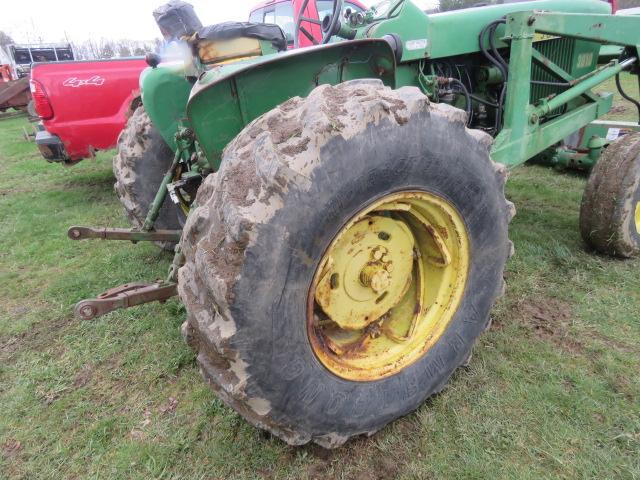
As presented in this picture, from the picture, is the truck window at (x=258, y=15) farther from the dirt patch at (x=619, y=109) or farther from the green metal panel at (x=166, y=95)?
the dirt patch at (x=619, y=109)

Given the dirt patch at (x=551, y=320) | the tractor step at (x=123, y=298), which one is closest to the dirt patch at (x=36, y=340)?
the tractor step at (x=123, y=298)

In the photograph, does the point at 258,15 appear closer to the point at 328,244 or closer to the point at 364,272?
the point at 364,272

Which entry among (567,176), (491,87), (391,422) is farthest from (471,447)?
(567,176)

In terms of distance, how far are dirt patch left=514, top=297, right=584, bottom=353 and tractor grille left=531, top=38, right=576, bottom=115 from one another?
143 cm

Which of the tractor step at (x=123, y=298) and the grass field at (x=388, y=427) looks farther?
the tractor step at (x=123, y=298)

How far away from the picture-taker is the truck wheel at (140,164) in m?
3.17

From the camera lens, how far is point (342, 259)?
1750 millimetres

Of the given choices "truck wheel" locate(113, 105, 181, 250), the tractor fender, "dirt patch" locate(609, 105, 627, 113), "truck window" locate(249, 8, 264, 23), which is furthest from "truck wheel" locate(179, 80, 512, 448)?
"dirt patch" locate(609, 105, 627, 113)

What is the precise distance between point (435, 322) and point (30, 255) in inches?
149

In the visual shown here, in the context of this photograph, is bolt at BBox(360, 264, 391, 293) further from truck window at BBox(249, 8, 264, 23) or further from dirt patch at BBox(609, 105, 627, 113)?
dirt patch at BBox(609, 105, 627, 113)

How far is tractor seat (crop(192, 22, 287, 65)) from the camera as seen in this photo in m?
2.28

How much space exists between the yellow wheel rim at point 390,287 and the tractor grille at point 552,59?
6.11ft

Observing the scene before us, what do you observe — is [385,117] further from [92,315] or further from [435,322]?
[92,315]

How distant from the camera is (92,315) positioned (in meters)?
1.98
